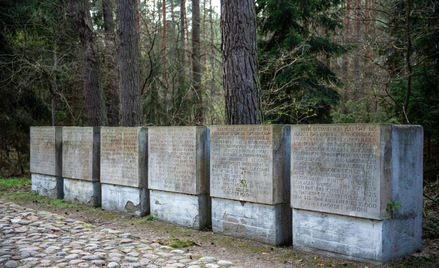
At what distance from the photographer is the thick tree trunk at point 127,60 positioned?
31.7 ft

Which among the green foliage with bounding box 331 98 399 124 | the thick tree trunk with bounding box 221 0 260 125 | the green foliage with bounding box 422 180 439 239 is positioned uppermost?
the thick tree trunk with bounding box 221 0 260 125

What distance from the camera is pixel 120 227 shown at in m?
6.36

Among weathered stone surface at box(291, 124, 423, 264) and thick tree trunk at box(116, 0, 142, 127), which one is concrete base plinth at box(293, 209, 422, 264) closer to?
weathered stone surface at box(291, 124, 423, 264)

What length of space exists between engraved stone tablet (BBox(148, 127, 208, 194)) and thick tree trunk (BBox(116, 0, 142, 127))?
309cm

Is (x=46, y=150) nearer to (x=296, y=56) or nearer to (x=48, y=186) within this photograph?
(x=48, y=186)

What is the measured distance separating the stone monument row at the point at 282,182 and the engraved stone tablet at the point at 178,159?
2 cm

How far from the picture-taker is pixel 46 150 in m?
9.10

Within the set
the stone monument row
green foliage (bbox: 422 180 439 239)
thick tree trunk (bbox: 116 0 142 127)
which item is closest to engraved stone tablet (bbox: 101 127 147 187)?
the stone monument row

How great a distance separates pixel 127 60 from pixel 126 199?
154 inches

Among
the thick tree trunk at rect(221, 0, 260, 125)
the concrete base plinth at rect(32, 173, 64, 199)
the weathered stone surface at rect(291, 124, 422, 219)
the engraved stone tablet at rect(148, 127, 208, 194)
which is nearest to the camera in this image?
the weathered stone surface at rect(291, 124, 422, 219)

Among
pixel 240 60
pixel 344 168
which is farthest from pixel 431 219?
pixel 240 60

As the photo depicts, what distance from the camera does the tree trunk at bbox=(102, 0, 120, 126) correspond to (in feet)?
48.7

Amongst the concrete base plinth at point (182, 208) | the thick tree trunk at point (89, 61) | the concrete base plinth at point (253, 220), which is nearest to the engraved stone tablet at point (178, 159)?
the concrete base plinth at point (182, 208)

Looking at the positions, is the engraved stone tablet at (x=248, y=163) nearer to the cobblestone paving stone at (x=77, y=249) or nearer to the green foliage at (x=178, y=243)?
the green foliage at (x=178, y=243)
